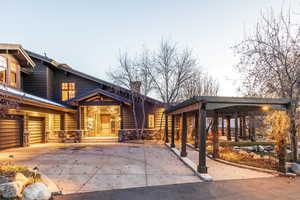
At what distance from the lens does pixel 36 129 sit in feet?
42.9

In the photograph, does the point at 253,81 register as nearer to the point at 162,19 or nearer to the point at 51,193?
the point at 51,193

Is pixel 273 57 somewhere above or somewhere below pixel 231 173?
above

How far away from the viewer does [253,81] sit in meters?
8.30

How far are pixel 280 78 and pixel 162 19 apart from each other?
1388 centimetres

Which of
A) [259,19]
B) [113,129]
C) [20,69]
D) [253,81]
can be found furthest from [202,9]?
[20,69]

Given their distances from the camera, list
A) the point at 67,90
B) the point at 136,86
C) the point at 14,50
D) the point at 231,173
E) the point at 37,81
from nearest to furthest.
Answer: the point at 231,173 → the point at 14,50 → the point at 37,81 → the point at 136,86 → the point at 67,90

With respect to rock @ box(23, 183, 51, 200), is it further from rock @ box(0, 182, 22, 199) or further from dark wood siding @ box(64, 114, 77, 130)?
dark wood siding @ box(64, 114, 77, 130)

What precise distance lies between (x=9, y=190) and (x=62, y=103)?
12332mm

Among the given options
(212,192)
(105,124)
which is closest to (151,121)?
(105,124)

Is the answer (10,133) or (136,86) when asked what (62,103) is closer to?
(10,133)

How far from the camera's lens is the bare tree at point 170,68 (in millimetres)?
16328

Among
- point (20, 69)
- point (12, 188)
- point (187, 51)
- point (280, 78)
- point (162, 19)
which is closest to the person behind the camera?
point (12, 188)

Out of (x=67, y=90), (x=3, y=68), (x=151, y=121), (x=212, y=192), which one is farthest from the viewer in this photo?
(x=151, y=121)

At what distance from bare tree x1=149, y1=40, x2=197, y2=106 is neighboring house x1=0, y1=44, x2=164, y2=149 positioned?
Answer: 1.77 meters
